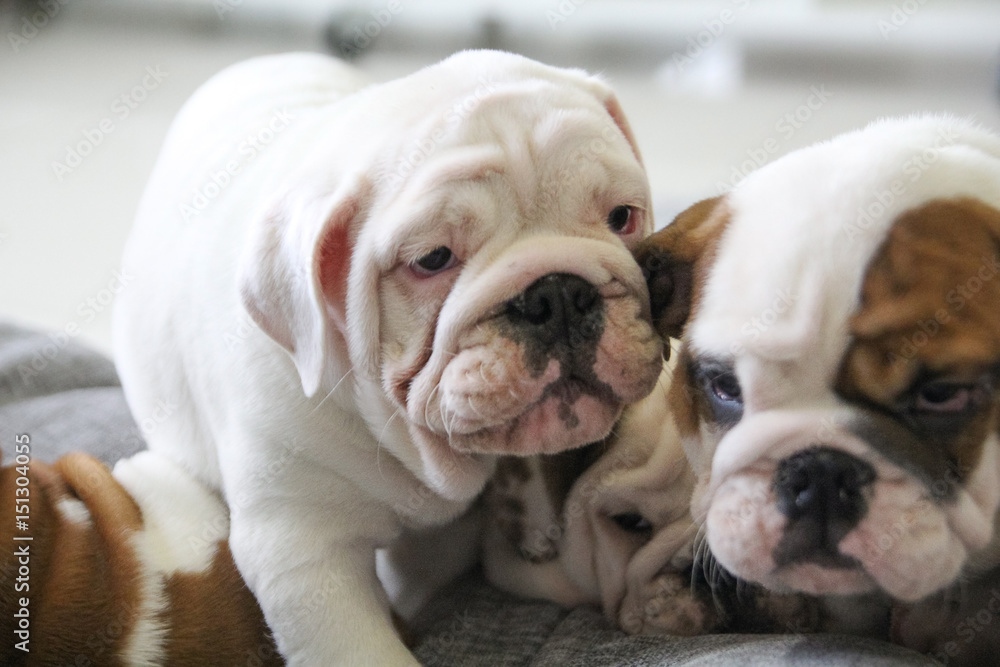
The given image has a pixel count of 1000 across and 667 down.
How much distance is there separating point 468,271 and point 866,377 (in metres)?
0.67

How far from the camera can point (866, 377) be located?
150cm

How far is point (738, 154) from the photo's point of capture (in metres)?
4.57

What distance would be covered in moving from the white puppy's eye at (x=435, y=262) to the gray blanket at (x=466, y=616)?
0.76 metres

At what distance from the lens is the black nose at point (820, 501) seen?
58.4 inches

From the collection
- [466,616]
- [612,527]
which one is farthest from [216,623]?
[612,527]

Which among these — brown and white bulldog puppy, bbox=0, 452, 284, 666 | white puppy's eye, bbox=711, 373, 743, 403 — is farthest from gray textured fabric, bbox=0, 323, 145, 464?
white puppy's eye, bbox=711, 373, 743, 403

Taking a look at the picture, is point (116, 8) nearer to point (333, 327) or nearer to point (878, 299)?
point (333, 327)

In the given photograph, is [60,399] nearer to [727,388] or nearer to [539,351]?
[539,351]

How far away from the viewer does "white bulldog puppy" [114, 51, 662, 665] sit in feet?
5.72

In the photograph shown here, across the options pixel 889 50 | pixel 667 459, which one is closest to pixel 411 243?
pixel 667 459

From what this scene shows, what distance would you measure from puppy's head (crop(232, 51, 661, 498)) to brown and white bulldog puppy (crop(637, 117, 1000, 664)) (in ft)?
0.74

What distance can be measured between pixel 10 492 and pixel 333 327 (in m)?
0.67

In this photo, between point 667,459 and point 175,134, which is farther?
point 175,134

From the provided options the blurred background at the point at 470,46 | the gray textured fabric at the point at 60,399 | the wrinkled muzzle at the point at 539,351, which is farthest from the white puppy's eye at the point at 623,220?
the blurred background at the point at 470,46
